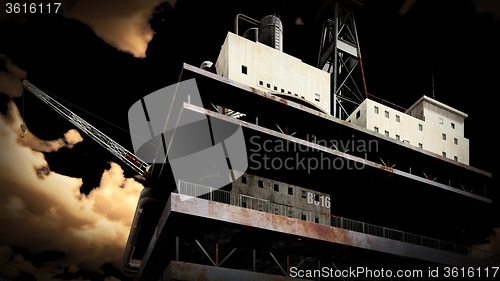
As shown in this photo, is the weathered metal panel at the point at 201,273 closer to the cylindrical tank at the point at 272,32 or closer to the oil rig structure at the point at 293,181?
the oil rig structure at the point at 293,181

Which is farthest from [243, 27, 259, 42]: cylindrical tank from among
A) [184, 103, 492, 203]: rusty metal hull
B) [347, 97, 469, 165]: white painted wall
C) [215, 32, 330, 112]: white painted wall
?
[184, 103, 492, 203]: rusty metal hull

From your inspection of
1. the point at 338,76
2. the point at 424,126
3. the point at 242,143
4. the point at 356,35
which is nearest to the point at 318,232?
the point at 242,143

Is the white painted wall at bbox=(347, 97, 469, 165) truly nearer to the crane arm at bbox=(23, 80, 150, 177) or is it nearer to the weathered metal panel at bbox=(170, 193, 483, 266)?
the weathered metal panel at bbox=(170, 193, 483, 266)

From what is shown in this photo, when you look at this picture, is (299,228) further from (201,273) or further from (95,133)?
(95,133)

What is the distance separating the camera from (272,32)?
44.9 m

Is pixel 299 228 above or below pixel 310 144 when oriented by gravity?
below

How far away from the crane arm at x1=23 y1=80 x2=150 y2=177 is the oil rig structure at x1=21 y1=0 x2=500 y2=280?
26.9 m

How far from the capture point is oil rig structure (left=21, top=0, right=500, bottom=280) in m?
27.0

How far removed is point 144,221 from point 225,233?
2716 centimetres

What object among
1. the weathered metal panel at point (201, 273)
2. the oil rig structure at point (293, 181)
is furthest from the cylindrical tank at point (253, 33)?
the weathered metal panel at point (201, 273)

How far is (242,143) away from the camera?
31.4 m

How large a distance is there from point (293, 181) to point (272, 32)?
57.1ft

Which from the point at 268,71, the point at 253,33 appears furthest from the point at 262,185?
the point at 253,33

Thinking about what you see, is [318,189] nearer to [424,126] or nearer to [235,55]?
[235,55]
